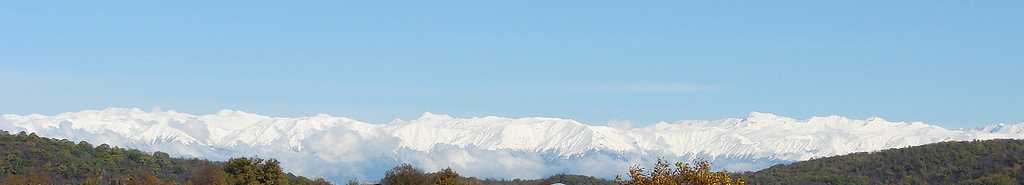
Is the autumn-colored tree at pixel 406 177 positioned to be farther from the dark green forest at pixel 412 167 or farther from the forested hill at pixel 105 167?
the forested hill at pixel 105 167

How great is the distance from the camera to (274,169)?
116 m

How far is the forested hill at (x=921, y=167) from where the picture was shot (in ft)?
452

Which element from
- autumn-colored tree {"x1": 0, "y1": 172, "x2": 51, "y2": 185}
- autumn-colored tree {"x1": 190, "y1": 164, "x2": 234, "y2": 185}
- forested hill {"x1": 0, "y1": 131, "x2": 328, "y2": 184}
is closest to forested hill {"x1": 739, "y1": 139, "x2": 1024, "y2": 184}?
forested hill {"x1": 0, "y1": 131, "x2": 328, "y2": 184}

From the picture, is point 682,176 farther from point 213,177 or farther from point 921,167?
point 921,167

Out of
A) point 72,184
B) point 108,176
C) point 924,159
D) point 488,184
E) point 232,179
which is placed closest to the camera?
point 232,179

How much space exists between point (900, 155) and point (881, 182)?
11.6 meters

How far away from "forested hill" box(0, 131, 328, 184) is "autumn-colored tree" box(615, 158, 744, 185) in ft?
237

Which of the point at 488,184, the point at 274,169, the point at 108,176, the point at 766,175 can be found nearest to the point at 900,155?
the point at 766,175

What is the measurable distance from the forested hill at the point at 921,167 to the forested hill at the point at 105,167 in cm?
7108

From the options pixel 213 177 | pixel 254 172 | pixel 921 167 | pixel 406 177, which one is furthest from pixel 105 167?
pixel 921 167

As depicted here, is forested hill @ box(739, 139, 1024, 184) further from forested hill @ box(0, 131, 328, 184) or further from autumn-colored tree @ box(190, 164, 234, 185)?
autumn-colored tree @ box(190, 164, 234, 185)

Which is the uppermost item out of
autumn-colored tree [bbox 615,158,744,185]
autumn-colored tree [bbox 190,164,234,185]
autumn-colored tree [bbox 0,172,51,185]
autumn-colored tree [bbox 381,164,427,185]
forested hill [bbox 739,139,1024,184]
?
forested hill [bbox 739,139,1024,184]

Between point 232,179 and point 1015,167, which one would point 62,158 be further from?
point 1015,167

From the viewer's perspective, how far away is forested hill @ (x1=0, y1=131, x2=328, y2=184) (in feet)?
376
